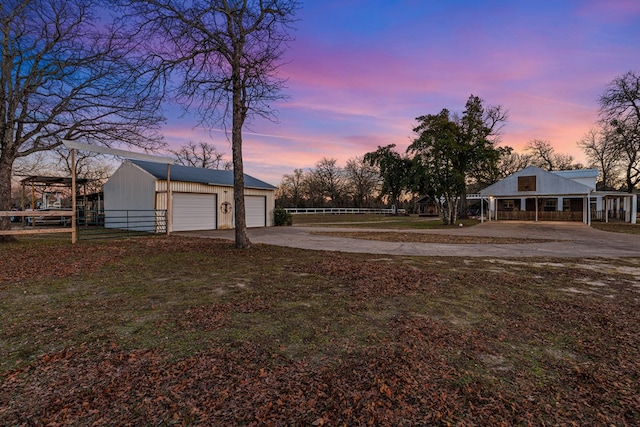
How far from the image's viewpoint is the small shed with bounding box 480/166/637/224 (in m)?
23.7

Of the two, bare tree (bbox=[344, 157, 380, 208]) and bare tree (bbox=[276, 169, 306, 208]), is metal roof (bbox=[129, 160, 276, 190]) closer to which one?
bare tree (bbox=[276, 169, 306, 208])

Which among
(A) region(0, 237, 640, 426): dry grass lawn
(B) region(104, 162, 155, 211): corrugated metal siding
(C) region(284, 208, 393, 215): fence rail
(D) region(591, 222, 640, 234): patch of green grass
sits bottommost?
(A) region(0, 237, 640, 426): dry grass lawn

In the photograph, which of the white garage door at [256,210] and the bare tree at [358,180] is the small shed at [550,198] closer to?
the white garage door at [256,210]

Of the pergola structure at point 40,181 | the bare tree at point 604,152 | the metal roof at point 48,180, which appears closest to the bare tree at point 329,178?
the bare tree at point 604,152

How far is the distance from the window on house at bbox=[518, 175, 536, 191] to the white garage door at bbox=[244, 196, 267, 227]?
21.6m

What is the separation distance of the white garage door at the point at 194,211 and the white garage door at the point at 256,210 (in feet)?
7.72

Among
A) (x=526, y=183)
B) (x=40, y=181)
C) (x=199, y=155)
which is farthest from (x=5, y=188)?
(x=199, y=155)

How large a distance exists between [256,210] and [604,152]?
35372 millimetres

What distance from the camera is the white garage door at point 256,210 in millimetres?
21062

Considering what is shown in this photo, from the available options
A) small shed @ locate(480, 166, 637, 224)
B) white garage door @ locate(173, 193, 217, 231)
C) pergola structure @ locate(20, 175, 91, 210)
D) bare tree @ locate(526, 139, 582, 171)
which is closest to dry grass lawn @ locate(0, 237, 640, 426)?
white garage door @ locate(173, 193, 217, 231)

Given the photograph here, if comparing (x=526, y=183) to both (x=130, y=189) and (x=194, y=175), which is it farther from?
(x=130, y=189)

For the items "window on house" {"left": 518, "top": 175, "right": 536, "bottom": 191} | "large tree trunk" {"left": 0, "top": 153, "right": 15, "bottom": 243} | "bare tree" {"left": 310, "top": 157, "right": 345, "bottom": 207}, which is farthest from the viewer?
"bare tree" {"left": 310, "top": 157, "right": 345, "bottom": 207}

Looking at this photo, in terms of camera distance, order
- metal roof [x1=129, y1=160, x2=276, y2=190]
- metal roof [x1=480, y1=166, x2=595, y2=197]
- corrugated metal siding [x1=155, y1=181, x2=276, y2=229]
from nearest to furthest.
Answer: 1. corrugated metal siding [x1=155, y1=181, x2=276, y2=229]
2. metal roof [x1=129, y1=160, x2=276, y2=190]
3. metal roof [x1=480, y1=166, x2=595, y2=197]

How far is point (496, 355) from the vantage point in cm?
294
